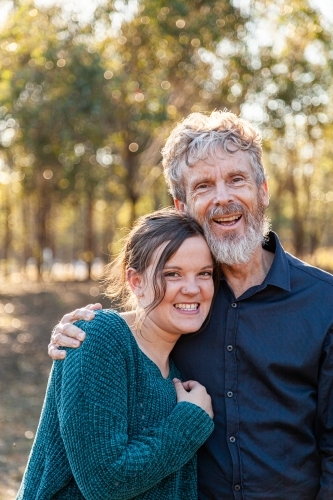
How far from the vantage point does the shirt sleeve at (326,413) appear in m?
2.74

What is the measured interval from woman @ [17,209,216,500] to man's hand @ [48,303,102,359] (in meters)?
0.03

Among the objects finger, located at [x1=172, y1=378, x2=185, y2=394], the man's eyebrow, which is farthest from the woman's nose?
the man's eyebrow

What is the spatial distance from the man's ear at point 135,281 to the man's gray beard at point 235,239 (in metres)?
0.34

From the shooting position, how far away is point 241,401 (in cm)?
279

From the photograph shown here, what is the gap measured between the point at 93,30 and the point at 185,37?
192 cm

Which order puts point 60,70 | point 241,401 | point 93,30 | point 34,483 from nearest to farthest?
1. point 34,483
2. point 241,401
3. point 60,70
4. point 93,30

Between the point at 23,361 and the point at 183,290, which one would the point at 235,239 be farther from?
the point at 23,361

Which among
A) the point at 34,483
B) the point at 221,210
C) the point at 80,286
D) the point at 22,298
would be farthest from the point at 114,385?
the point at 80,286

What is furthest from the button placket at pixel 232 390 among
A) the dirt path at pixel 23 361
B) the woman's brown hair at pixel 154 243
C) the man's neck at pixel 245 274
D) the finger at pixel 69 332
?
the dirt path at pixel 23 361

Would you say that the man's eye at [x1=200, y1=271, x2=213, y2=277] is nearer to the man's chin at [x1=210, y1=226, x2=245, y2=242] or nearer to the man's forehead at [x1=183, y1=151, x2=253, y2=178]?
the man's chin at [x1=210, y1=226, x2=245, y2=242]

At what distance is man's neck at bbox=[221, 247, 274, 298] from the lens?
9.89 feet

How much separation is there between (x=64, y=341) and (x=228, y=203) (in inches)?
37.5

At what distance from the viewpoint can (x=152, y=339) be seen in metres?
2.75

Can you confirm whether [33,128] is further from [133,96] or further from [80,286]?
[80,286]
